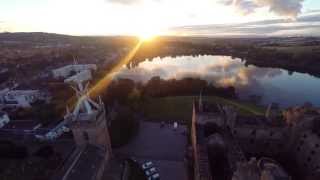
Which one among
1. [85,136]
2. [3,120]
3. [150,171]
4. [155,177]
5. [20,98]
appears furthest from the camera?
[20,98]

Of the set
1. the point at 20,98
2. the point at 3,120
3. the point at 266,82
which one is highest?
the point at 20,98

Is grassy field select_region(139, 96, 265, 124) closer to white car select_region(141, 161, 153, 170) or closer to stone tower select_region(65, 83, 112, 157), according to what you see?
white car select_region(141, 161, 153, 170)

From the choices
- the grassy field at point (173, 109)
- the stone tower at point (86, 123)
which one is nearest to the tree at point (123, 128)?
the grassy field at point (173, 109)

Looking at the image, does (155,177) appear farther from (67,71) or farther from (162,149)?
(67,71)

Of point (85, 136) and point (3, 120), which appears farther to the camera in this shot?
point (3, 120)

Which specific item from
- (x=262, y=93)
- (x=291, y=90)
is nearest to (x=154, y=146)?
(x=262, y=93)

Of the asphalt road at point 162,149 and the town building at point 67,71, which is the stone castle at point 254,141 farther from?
the town building at point 67,71

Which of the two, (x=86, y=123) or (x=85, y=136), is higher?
(x=86, y=123)

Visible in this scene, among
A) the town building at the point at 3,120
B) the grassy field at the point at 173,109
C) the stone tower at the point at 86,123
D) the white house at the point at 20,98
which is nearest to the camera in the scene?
the stone tower at the point at 86,123

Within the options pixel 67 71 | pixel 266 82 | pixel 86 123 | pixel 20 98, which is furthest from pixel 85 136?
pixel 67 71
